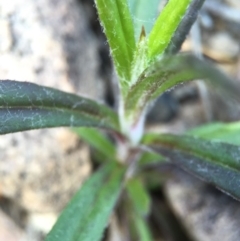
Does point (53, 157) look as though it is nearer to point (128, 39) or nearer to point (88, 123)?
point (88, 123)

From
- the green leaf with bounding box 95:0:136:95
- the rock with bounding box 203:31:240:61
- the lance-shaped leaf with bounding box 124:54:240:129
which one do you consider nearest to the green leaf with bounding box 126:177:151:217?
the lance-shaped leaf with bounding box 124:54:240:129

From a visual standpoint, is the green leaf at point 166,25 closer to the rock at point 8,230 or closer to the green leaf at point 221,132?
the green leaf at point 221,132

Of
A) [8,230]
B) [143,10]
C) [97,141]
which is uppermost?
[143,10]

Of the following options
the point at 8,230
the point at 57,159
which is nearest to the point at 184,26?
the point at 57,159

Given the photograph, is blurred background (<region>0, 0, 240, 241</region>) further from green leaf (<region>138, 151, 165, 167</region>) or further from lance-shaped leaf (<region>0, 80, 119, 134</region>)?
lance-shaped leaf (<region>0, 80, 119, 134</region>)

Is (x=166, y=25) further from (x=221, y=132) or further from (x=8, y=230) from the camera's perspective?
(x=8, y=230)

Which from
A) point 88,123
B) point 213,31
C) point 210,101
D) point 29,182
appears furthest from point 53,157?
point 213,31

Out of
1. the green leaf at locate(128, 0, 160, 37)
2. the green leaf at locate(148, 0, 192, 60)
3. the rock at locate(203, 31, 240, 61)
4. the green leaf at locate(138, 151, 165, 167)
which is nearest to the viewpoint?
the green leaf at locate(148, 0, 192, 60)
